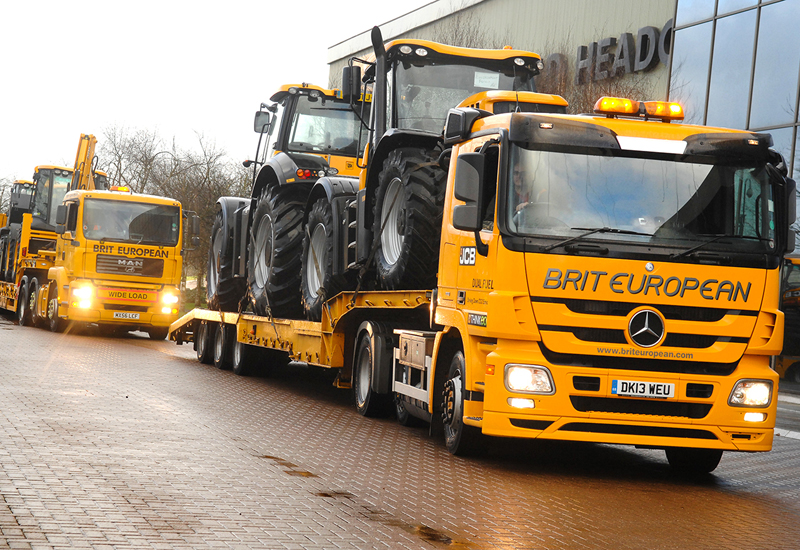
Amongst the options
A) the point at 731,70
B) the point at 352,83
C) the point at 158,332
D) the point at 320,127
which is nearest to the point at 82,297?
the point at 158,332

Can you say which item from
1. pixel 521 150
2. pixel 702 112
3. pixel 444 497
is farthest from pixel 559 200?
pixel 702 112

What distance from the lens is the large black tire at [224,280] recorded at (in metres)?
16.7

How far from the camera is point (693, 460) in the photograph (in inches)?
359

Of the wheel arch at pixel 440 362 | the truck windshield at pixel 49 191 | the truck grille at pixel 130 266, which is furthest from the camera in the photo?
the truck windshield at pixel 49 191

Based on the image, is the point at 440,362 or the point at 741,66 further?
the point at 741,66

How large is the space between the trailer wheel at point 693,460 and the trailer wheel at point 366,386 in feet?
10.6

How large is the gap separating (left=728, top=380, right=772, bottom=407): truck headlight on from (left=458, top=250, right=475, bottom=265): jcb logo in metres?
2.26

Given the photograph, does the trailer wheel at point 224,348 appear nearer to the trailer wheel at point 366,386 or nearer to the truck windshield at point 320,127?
the truck windshield at point 320,127

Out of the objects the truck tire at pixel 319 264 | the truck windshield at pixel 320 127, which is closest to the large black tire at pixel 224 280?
the truck windshield at pixel 320 127

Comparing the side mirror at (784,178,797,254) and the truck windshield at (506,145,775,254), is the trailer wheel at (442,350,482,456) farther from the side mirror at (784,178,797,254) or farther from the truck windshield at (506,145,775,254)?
the side mirror at (784,178,797,254)

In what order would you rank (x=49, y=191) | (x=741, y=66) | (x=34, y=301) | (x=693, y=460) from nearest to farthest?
(x=693, y=460) → (x=741, y=66) → (x=34, y=301) → (x=49, y=191)

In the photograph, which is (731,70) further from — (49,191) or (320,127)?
(49,191)

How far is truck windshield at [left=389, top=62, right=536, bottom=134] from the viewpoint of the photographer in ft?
37.0

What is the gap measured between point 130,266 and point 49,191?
26.3 feet
